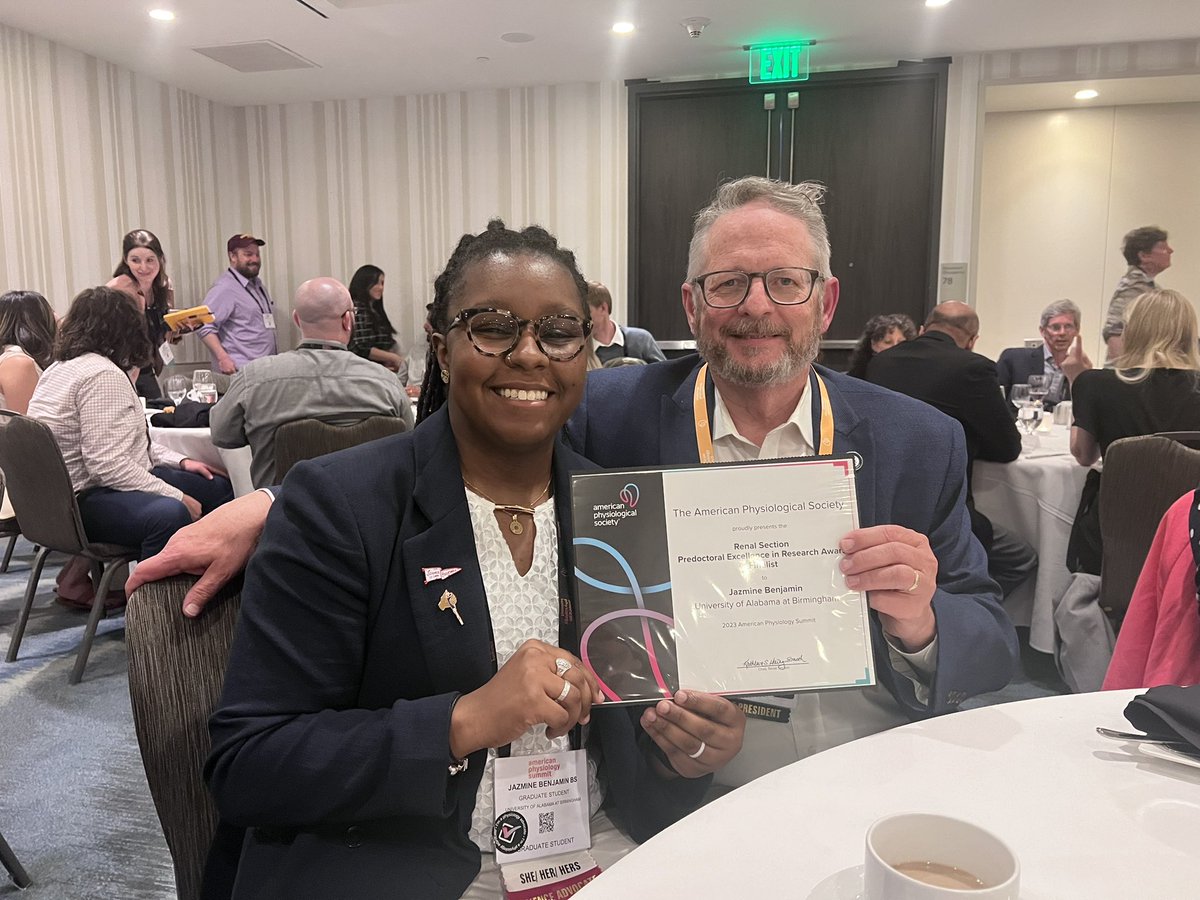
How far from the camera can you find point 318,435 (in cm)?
319

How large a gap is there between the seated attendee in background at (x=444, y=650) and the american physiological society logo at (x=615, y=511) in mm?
164

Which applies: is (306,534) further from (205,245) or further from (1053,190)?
(1053,190)

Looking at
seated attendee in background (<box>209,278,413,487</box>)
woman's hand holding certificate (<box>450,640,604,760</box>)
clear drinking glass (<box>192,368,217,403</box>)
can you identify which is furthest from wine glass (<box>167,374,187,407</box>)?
woman's hand holding certificate (<box>450,640,604,760</box>)

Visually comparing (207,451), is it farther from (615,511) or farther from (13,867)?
(615,511)

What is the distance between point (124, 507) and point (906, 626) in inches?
128

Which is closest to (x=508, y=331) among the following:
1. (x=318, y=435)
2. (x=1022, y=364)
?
(x=318, y=435)

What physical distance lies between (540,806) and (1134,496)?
7.61 ft

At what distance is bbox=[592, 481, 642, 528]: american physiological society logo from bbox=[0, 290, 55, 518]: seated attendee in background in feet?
14.1

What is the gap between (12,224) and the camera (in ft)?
19.9

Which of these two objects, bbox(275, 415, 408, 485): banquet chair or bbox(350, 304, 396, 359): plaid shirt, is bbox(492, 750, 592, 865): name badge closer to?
bbox(275, 415, 408, 485): banquet chair

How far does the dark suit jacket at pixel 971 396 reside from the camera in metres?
3.25

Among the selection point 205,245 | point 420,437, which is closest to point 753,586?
point 420,437

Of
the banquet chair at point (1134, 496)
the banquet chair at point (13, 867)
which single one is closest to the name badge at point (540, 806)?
the banquet chair at point (13, 867)

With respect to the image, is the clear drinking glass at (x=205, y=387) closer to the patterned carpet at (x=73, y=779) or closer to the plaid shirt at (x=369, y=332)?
the patterned carpet at (x=73, y=779)
